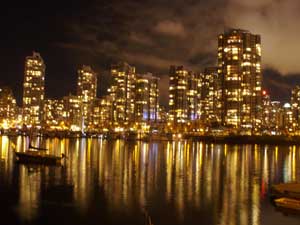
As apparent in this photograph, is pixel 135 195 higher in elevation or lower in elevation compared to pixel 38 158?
lower

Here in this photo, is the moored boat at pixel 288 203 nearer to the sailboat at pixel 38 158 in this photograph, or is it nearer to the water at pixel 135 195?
the water at pixel 135 195

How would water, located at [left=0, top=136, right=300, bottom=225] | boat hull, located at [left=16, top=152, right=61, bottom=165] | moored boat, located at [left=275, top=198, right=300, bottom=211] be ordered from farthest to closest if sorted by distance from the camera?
boat hull, located at [left=16, top=152, right=61, bottom=165] < moored boat, located at [left=275, top=198, right=300, bottom=211] < water, located at [left=0, top=136, right=300, bottom=225]

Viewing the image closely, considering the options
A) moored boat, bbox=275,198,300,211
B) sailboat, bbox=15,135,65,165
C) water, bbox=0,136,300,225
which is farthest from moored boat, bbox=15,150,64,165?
moored boat, bbox=275,198,300,211

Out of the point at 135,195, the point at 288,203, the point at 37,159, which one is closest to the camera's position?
the point at 288,203

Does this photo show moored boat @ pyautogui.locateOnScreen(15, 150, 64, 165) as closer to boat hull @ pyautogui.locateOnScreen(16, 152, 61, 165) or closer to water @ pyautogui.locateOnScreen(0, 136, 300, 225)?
boat hull @ pyautogui.locateOnScreen(16, 152, 61, 165)

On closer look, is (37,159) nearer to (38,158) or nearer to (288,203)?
(38,158)

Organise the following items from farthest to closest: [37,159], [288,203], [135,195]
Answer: [37,159] < [135,195] < [288,203]

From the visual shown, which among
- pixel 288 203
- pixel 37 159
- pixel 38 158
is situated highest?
pixel 38 158

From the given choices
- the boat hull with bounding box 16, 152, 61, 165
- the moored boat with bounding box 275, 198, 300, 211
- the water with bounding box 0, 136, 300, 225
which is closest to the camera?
the water with bounding box 0, 136, 300, 225

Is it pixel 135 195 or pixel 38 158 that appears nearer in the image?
pixel 135 195

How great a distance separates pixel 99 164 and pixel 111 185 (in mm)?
17096

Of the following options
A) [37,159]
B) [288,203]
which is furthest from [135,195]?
[37,159]

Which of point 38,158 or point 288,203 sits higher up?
point 38,158

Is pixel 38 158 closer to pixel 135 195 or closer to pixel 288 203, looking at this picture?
pixel 135 195
